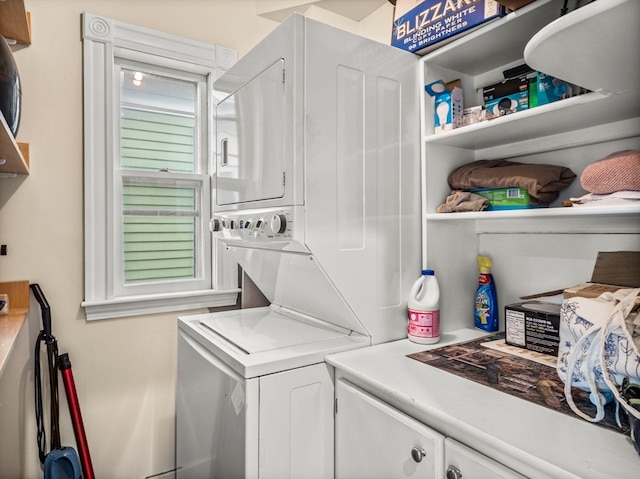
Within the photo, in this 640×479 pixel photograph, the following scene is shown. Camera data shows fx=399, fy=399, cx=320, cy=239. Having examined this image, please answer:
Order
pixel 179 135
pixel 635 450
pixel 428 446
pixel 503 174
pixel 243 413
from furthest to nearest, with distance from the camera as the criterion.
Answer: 1. pixel 179 135
2. pixel 503 174
3. pixel 243 413
4. pixel 428 446
5. pixel 635 450

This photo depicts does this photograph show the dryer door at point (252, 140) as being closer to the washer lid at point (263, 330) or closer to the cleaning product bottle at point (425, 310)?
the washer lid at point (263, 330)

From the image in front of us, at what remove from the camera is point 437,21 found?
5.82ft

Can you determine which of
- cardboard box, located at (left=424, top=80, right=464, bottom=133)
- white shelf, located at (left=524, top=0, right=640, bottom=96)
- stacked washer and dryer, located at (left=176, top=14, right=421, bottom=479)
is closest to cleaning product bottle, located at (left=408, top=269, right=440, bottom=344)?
stacked washer and dryer, located at (left=176, top=14, right=421, bottom=479)

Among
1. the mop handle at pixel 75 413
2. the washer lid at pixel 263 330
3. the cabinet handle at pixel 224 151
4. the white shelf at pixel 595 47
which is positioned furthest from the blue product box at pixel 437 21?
the mop handle at pixel 75 413

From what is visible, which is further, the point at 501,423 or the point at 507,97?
the point at 507,97

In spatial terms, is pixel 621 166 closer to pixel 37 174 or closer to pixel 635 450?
pixel 635 450

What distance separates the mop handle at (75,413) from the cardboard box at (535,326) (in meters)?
2.19

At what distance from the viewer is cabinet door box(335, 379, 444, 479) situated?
1.19 metres

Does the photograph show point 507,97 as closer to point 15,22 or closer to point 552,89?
point 552,89

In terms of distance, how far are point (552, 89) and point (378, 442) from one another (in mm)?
1432

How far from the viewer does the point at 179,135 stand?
2.69 metres

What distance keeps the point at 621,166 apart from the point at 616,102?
0.24 m

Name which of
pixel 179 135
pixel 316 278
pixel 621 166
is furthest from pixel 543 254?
pixel 179 135

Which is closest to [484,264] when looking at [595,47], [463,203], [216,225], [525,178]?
[463,203]
